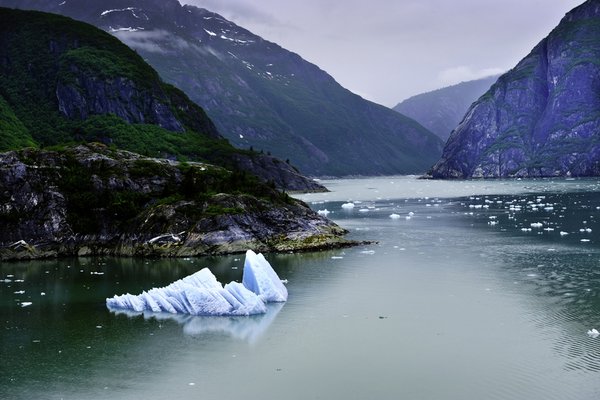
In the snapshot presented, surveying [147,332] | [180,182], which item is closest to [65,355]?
[147,332]

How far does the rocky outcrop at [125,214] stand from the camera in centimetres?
5444

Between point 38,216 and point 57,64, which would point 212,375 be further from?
point 57,64

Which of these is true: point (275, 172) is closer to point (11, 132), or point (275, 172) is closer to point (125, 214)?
point (11, 132)

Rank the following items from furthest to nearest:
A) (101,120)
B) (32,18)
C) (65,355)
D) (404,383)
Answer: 1. (32,18)
2. (101,120)
3. (65,355)
4. (404,383)

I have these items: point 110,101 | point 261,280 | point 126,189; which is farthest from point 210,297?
point 110,101

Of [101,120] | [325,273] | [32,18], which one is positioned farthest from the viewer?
[32,18]

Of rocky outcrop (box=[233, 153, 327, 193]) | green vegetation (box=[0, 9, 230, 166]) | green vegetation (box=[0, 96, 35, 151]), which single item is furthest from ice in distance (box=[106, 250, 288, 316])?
rocky outcrop (box=[233, 153, 327, 193])

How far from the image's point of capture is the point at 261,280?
3581 cm

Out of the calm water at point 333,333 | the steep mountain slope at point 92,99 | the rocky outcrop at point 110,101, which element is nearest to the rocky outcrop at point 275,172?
the steep mountain slope at point 92,99

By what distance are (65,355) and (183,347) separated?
529 cm

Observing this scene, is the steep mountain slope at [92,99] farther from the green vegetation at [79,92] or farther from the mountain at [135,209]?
the mountain at [135,209]

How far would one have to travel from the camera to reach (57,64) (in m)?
173

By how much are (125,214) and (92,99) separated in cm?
11940

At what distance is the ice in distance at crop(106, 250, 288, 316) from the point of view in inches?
1292
